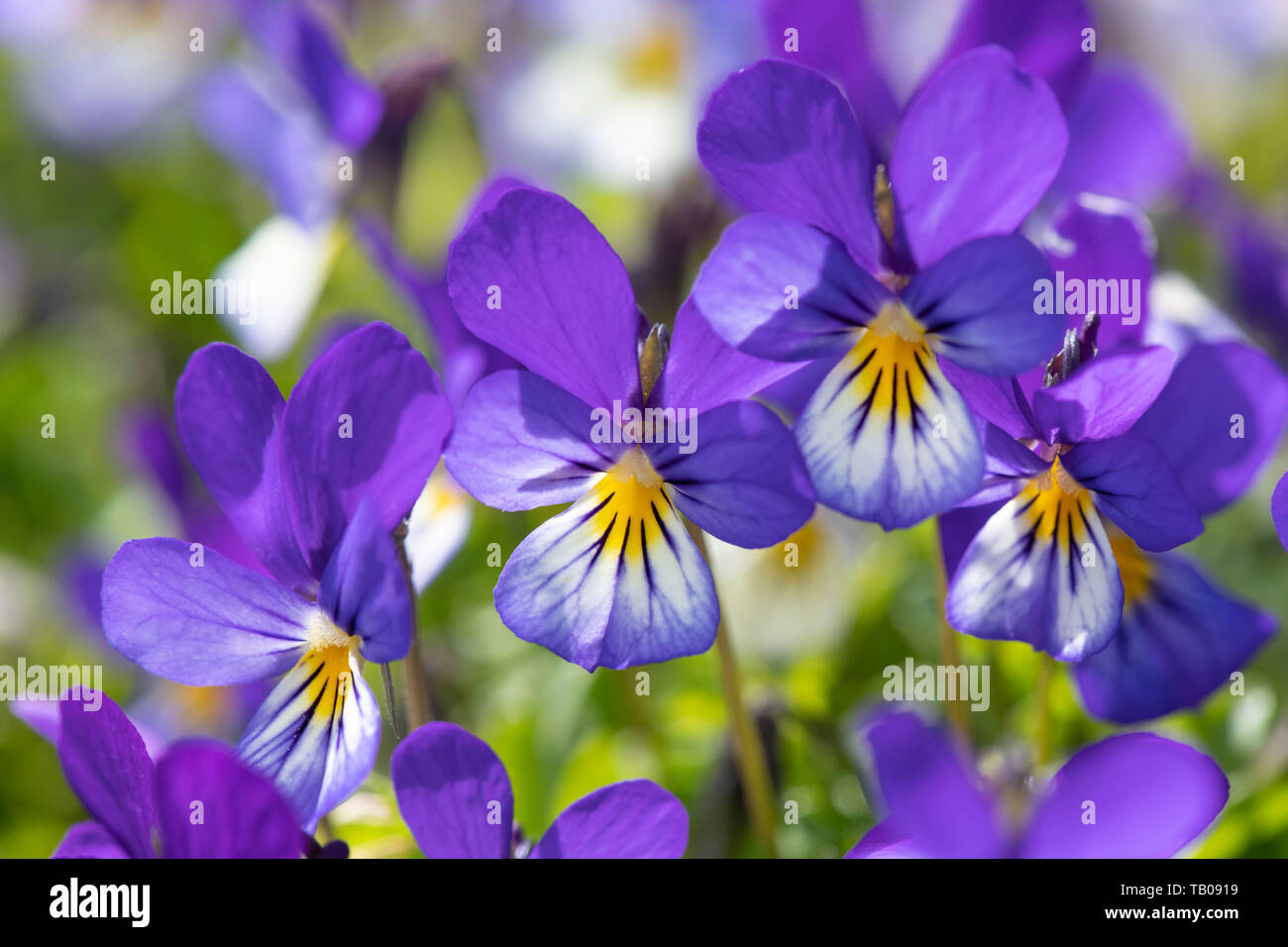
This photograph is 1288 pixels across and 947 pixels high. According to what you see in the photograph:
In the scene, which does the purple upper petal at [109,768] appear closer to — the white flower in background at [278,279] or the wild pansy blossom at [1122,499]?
the wild pansy blossom at [1122,499]

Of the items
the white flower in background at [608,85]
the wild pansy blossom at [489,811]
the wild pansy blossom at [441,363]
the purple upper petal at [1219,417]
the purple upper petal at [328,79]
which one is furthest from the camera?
the white flower in background at [608,85]

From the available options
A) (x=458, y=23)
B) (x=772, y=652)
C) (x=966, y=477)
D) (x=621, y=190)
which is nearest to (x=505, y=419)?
(x=966, y=477)

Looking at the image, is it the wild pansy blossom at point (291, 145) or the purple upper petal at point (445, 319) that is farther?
the wild pansy blossom at point (291, 145)

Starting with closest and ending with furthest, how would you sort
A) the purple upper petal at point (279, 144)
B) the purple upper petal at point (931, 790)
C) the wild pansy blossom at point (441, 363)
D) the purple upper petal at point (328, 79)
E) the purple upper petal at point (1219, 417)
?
the purple upper petal at point (931, 790) < the purple upper petal at point (1219, 417) < the wild pansy blossom at point (441, 363) < the purple upper petal at point (328, 79) < the purple upper petal at point (279, 144)

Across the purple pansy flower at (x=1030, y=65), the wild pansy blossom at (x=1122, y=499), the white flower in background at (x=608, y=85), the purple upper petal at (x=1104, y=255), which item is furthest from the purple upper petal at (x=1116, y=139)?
the white flower in background at (x=608, y=85)

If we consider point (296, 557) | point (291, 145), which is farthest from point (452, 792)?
point (291, 145)

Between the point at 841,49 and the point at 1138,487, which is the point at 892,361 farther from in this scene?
the point at 841,49

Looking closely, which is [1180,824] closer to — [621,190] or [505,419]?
[505,419]
